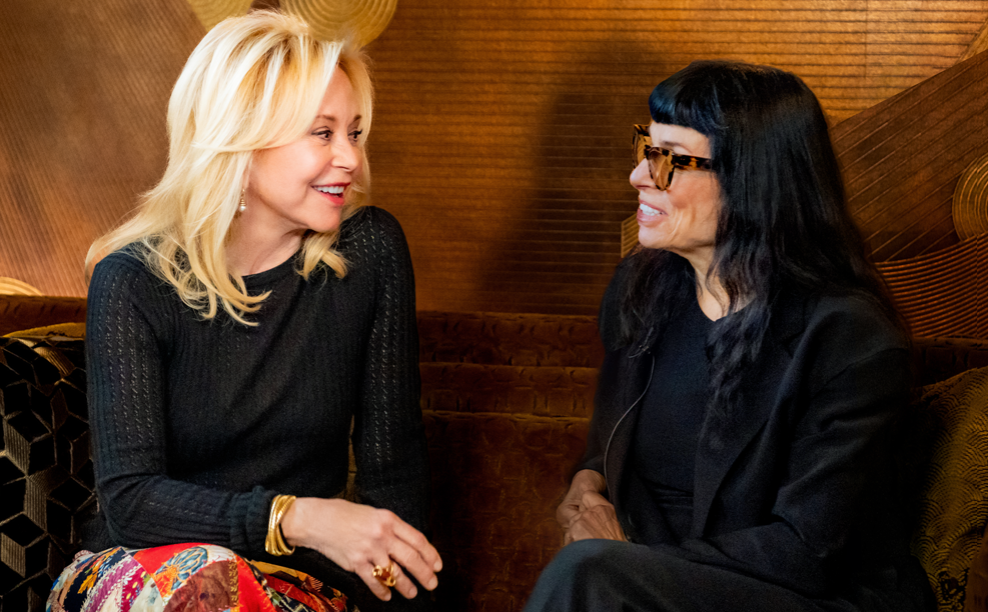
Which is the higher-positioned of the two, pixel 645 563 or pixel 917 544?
pixel 645 563

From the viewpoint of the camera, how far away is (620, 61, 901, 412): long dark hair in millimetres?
1401

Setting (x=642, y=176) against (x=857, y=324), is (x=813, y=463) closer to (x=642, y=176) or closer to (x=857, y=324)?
(x=857, y=324)

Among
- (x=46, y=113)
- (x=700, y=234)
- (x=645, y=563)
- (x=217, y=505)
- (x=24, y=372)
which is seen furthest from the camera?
(x=46, y=113)

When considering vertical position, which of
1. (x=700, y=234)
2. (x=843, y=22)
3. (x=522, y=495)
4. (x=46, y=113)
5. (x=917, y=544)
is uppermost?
(x=843, y=22)

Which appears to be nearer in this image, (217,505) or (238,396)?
(217,505)

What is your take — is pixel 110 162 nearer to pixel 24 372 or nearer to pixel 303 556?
pixel 24 372

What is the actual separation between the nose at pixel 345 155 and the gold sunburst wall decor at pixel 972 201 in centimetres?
211

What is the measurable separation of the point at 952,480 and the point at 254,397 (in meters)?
1.28

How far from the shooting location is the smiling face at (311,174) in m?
1.49

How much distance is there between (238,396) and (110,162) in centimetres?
214

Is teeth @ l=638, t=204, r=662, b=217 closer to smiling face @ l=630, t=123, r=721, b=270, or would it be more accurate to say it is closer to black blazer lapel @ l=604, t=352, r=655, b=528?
smiling face @ l=630, t=123, r=721, b=270

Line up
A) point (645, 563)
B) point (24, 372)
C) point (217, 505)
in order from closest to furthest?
point (645, 563) → point (217, 505) → point (24, 372)

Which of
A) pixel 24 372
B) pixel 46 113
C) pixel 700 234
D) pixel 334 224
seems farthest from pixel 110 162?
pixel 700 234

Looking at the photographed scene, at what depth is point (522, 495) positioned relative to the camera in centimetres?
204
